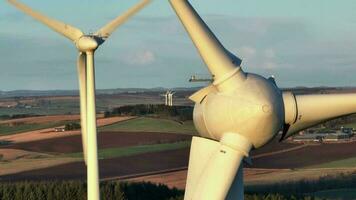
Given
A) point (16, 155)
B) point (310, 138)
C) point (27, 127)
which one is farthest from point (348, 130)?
point (27, 127)

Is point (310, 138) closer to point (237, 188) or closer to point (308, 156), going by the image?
point (308, 156)

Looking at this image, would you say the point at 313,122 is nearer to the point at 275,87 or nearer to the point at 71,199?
the point at 275,87

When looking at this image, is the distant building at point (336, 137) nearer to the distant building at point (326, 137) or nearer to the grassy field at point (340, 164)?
the distant building at point (326, 137)

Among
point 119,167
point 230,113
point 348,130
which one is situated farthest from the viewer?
point 348,130

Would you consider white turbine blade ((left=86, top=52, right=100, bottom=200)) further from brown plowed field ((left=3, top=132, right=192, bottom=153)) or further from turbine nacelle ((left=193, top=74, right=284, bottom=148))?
brown plowed field ((left=3, top=132, right=192, bottom=153))

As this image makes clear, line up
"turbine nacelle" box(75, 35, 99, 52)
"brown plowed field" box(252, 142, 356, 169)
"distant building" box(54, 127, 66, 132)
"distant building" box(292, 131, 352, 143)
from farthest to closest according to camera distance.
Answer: "distant building" box(54, 127, 66, 132), "distant building" box(292, 131, 352, 143), "brown plowed field" box(252, 142, 356, 169), "turbine nacelle" box(75, 35, 99, 52)

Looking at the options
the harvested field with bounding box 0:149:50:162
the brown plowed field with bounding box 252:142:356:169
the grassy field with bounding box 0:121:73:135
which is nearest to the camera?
the brown plowed field with bounding box 252:142:356:169

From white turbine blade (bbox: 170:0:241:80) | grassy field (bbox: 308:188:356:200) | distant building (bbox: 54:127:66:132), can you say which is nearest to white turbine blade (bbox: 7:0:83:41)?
white turbine blade (bbox: 170:0:241:80)

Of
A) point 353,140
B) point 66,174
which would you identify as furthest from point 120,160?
point 353,140
